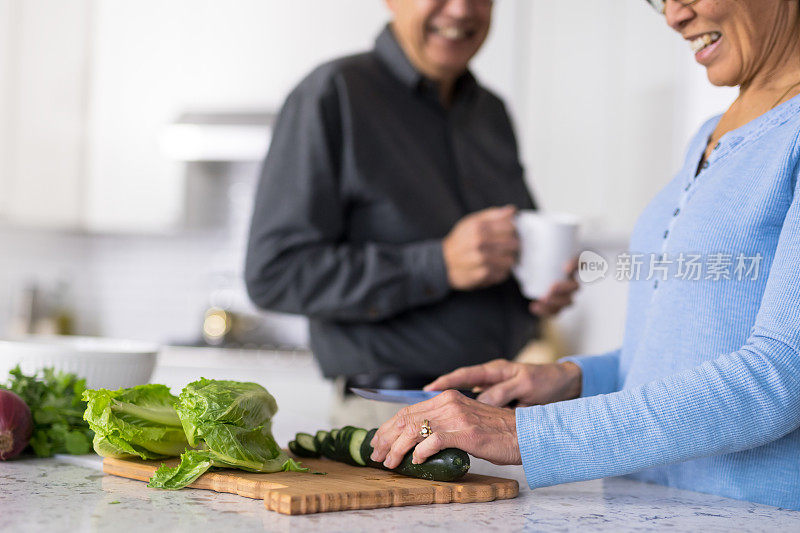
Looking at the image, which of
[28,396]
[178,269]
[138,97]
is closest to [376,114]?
[28,396]

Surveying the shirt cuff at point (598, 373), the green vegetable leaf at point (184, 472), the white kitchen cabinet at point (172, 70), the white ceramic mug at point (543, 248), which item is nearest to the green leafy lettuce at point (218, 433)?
the green vegetable leaf at point (184, 472)

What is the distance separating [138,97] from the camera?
13.2 feet

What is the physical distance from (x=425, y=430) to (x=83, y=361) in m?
0.53

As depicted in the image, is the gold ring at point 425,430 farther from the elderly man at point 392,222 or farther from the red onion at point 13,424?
the elderly man at point 392,222

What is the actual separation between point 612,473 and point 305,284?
1.05 m

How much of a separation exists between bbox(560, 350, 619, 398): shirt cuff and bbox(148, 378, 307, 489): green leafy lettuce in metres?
0.54

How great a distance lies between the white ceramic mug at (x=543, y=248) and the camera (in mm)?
1770

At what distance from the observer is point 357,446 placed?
3.67 feet

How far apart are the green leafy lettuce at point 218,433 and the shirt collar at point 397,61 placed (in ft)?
Result: 3.92

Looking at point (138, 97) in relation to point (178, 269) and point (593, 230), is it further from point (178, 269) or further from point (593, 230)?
point (593, 230)

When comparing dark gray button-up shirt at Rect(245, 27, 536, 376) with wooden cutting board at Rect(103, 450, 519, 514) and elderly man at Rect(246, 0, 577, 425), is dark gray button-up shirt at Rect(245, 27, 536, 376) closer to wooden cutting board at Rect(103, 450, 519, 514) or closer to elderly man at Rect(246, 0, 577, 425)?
elderly man at Rect(246, 0, 577, 425)

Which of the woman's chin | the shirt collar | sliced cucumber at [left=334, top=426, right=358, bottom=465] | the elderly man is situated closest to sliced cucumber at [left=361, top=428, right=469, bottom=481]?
sliced cucumber at [left=334, top=426, right=358, bottom=465]

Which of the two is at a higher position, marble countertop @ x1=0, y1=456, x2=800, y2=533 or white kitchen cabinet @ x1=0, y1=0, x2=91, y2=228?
white kitchen cabinet @ x1=0, y1=0, x2=91, y2=228

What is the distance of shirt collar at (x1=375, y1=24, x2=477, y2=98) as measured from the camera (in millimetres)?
2074
